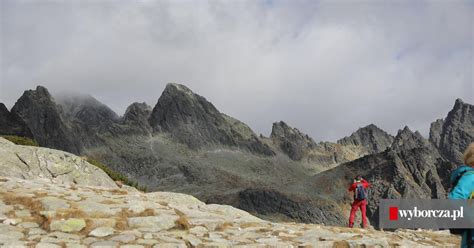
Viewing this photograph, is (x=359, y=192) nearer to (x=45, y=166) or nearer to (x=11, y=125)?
(x=45, y=166)

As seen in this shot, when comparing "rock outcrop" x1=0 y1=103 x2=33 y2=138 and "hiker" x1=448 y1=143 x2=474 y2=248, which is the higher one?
"rock outcrop" x1=0 y1=103 x2=33 y2=138

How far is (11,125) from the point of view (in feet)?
531

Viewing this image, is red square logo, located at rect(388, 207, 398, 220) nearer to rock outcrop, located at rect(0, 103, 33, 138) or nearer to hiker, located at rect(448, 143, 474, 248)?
hiker, located at rect(448, 143, 474, 248)

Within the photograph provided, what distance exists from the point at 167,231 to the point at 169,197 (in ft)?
29.3

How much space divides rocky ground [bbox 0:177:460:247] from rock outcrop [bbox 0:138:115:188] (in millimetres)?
9168

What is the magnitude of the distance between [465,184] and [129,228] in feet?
34.4

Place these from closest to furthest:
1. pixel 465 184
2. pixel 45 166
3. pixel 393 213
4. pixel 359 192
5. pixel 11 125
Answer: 1. pixel 465 184
2. pixel 393 213
3. pixel 359 192
4. pixel 45 166
5. pixel 11 125

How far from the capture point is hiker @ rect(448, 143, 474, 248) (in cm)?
587

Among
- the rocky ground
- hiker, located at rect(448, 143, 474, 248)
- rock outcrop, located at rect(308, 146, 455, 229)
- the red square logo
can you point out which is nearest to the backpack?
the rocky ground

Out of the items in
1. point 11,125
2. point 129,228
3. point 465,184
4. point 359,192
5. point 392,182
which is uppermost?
point 392,182

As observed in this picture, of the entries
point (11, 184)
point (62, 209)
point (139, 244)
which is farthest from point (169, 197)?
point (139, 244)

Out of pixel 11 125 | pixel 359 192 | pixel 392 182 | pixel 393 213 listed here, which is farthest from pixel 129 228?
pixel 392 182

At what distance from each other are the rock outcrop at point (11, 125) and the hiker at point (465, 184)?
560 ft

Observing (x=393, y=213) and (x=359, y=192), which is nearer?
(x=393, y=213)
